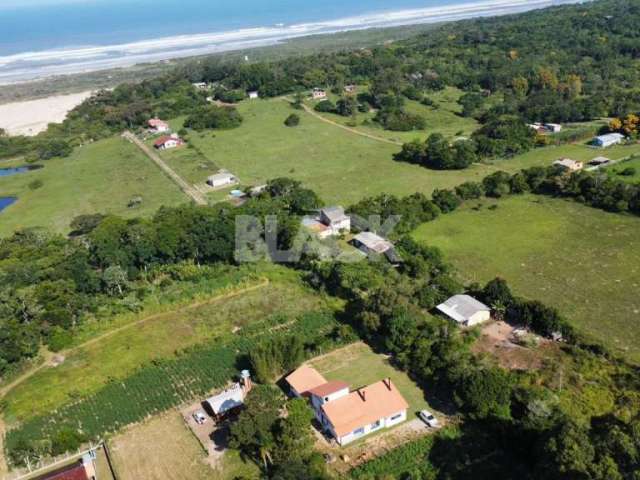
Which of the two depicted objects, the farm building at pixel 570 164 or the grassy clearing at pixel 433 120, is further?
the grassy clearing at pixel 433 120

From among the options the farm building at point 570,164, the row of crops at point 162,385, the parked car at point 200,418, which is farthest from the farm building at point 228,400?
the farm building at point 570,164

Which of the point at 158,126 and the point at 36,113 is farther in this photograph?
the point at 36,113

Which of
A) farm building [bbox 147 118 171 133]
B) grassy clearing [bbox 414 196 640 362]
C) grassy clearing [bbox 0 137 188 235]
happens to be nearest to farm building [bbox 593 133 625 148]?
grassy clearing [bbox 414 196 640 362]

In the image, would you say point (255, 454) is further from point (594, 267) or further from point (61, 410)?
point (594, 267)

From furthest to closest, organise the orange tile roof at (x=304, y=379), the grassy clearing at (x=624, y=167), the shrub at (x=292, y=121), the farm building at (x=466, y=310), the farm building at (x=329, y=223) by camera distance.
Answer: the shrub at (x=292, y=121) < the grassy clearing at (x=624, y=167) < the farm building at (x=329, y=223) < the farm building at (x=466, y=310) < the orange tile roof at (x=304, y=379)

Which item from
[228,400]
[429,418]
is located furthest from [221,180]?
[429,418]

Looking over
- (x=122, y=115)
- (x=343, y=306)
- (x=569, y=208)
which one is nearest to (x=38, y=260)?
(x=343, y=306)

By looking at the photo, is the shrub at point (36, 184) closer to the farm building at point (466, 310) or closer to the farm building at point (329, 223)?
the farm building at point (329, 223)

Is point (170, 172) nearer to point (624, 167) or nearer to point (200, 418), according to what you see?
point (200, 418)
